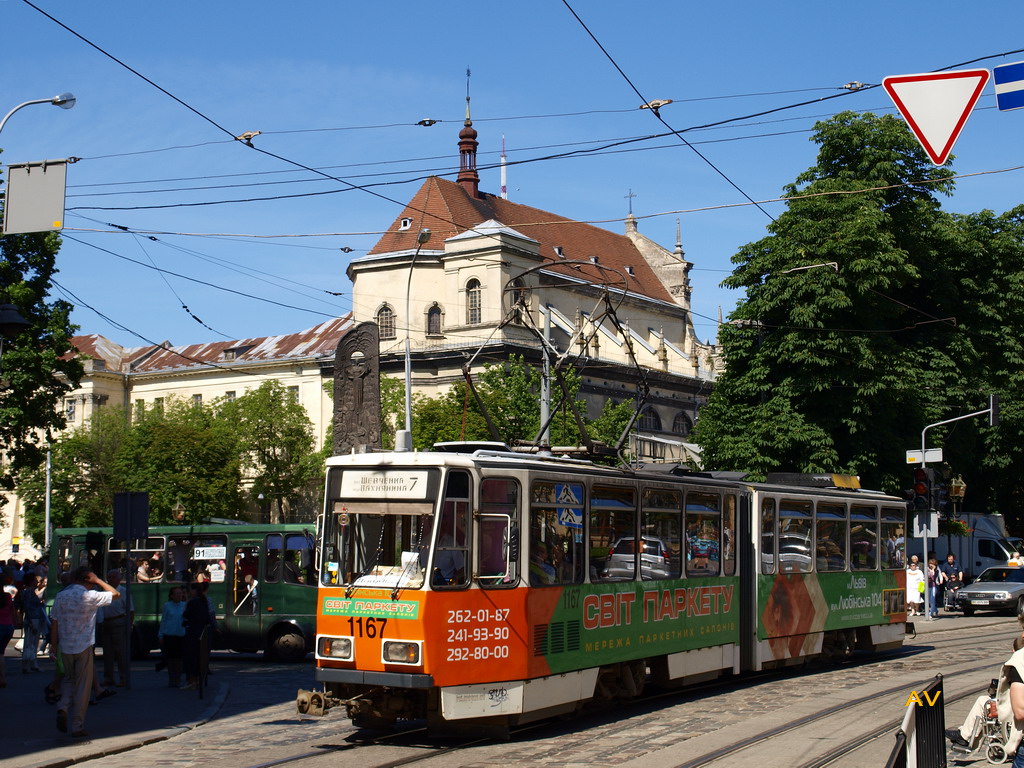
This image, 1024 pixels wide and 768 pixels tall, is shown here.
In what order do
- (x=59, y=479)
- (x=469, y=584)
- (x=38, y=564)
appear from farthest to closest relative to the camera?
(x=59, y=479), (x=38, y=564), (x=469, y=584)

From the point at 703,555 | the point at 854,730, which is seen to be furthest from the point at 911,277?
the point at 854,730

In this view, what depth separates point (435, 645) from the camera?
468 inches

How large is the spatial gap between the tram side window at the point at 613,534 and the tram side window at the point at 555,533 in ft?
0.98

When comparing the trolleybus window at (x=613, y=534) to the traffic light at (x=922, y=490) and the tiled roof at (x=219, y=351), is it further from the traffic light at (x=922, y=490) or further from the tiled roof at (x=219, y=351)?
the tiled roof at (x=219, y=351)

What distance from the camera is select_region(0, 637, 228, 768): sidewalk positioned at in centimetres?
1183

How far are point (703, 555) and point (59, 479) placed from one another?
207 ft

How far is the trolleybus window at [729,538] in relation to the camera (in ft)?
55.6

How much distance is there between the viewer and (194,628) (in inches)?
683

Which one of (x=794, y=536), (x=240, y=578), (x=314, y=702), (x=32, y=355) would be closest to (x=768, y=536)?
(x=794, y=536)

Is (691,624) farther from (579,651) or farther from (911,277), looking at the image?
(911,277)

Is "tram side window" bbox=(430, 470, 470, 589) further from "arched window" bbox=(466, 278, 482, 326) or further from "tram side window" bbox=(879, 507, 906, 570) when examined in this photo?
"arched window" bbox=(466, 278, 482, 326)

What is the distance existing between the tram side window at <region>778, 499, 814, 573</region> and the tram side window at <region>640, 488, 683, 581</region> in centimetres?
318

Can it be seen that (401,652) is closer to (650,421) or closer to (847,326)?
(847,326)

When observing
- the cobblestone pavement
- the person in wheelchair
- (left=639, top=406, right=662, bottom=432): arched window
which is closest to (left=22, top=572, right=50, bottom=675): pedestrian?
the cobblestone pavement
